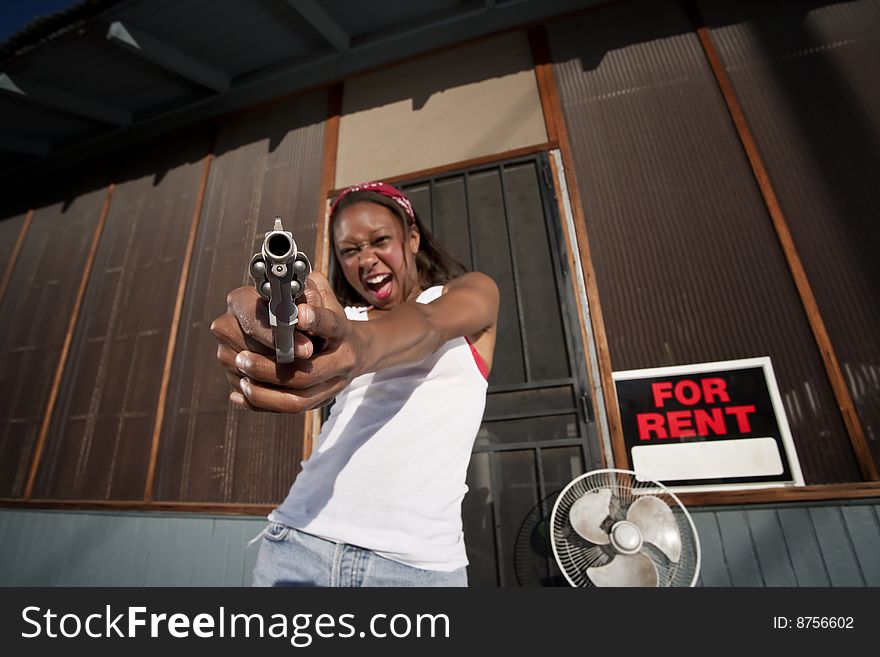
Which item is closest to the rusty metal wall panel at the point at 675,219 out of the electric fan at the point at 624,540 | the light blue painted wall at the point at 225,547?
the light blue painted wall at the point at 225,547

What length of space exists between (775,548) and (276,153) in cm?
500

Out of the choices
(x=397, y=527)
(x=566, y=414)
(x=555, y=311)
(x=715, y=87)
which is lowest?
(x=397, y=527)

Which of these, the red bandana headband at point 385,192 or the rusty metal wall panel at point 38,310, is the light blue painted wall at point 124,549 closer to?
the rusty metal wall panel at point 38,310

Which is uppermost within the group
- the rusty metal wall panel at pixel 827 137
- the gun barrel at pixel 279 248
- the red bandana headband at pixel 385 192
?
the rusty metal wall panel at pixel 827 137

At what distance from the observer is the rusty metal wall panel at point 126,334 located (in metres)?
3.42

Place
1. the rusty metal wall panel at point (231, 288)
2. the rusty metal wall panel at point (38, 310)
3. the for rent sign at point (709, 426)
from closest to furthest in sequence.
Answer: the for rent sign at point (709, 426) → the rusty metal wall panel at point (231, 288) → the rusty metal wall panel at point (38, 310)

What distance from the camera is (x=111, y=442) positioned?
3.47 m

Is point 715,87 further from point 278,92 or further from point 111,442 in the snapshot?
point 111,442

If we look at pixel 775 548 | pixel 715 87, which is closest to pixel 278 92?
pixel 715 87

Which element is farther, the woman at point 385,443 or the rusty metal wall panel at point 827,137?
the rusty metal wall panel at point 827,137

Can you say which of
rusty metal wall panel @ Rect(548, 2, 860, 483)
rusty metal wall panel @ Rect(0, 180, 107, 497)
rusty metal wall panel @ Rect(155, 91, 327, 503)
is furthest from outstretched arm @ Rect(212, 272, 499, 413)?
Answer: rusty metal wall panel @ Rect(0, 180, 107, 497)

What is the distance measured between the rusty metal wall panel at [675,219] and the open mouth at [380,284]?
176 centimetres

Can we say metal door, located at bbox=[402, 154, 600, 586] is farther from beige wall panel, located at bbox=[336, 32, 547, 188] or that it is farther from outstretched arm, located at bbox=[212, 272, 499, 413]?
outstretched arm, located at bbox=[212, 272, 499, 413]
